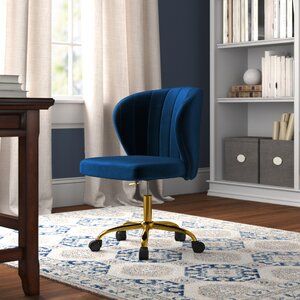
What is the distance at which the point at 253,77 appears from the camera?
17.6 ft

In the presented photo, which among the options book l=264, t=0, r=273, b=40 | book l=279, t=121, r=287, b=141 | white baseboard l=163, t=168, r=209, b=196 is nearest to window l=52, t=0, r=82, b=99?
white baseboard l=163, t=168, r=209, b=196

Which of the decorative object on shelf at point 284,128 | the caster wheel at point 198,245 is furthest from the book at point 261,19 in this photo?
the caster wheel at point 198,245

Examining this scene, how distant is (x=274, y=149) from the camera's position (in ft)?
16.7

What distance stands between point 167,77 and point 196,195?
969mm

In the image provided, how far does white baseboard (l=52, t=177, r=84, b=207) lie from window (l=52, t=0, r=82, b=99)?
2.03 feet

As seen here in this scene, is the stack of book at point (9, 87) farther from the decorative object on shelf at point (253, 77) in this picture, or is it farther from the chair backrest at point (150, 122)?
the decorative object on shelf at point (253, 77)

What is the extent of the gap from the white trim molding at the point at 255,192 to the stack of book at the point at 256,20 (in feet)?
3.63

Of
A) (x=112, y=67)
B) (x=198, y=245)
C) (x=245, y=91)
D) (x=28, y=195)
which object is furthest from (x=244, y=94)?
(x=28, y=195)

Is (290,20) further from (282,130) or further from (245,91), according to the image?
(282,130)

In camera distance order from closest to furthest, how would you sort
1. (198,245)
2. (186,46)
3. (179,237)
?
(198,245)
(179,237)
(186,46)

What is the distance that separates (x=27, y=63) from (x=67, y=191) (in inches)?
38.4

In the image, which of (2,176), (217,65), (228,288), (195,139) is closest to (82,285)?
(228,288)

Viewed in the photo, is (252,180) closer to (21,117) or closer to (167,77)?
(167,77)

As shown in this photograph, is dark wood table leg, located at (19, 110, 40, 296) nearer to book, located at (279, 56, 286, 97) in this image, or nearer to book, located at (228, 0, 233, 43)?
book, located at (279, 56, 286, 97)
